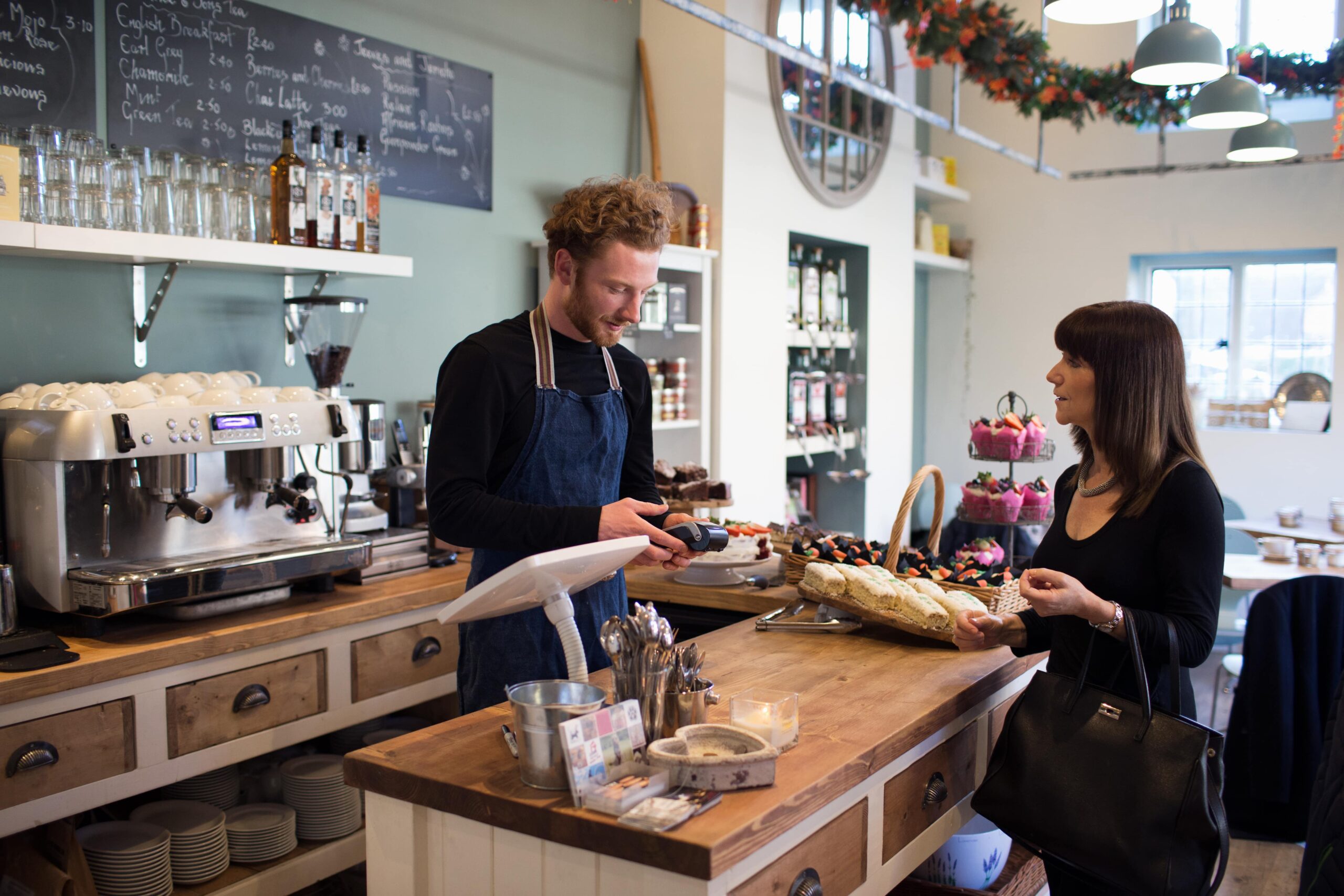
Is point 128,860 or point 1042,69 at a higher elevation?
point 1042,69

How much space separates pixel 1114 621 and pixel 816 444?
3653 millimetres

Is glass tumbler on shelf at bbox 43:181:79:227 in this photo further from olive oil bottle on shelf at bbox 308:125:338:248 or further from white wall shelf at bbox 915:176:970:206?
white wall shelf at bbox 915:176:970:206

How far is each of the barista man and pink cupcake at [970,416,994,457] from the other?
1.51 metres

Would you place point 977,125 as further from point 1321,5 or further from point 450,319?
point 450,319

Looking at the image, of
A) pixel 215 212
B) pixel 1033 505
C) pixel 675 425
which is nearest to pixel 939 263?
pixel 675 425

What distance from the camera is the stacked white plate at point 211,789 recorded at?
2.62 meters

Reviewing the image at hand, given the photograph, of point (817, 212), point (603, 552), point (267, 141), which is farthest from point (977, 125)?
point (603, 552)

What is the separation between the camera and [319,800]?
2.69m

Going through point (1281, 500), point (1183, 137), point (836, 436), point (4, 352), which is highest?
point (1183, 137)

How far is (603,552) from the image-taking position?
1.45 meters

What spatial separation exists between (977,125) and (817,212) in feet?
8.06

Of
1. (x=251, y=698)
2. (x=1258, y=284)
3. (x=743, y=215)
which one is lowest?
(x=251, y=698)

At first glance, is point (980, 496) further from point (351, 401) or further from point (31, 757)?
point (31, 757)

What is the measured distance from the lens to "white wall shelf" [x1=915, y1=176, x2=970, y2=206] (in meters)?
6.39
